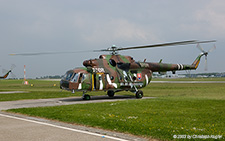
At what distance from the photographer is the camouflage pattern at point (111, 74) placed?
21656 millimetres

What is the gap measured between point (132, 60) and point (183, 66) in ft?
20.9

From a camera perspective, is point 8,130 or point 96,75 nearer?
point 8,130

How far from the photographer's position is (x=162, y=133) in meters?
8.32

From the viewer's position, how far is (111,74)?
23359mm

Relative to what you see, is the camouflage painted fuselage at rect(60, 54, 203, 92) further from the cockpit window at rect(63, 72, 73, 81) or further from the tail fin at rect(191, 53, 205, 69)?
the tail fin at rect(191, 53, 205, 69)

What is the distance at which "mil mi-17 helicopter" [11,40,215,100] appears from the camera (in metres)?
21.6

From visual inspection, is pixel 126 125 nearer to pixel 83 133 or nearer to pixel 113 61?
pixel 83 133

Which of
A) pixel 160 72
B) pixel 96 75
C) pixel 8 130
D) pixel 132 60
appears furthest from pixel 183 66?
pixel 8 130

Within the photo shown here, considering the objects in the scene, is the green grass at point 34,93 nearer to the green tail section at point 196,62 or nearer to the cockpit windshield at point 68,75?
the cockpit windshield at point 68,75

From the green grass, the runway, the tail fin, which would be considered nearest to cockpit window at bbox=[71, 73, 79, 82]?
the green grass

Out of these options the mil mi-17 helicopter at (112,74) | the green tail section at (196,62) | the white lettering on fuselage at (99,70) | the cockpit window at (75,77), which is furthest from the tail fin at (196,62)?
the cockpit window at (75,77)

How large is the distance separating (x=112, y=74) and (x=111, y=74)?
112 millimetres

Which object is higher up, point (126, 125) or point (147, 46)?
point (147, 46)

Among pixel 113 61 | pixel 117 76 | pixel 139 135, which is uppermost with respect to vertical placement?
pixel 113 61
